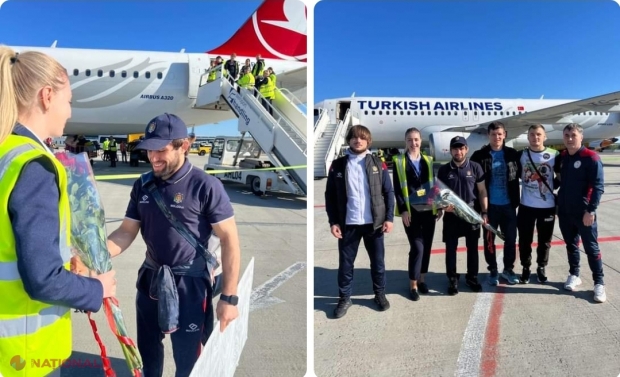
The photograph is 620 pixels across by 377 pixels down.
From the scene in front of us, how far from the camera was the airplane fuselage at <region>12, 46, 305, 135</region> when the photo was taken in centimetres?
1204

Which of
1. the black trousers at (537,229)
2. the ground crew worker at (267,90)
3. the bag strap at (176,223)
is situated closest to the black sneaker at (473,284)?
the black trousers at (537,229)

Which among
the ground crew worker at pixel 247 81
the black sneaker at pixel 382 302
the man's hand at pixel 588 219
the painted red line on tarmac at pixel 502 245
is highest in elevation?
the ground crew worker at pixel 247 81

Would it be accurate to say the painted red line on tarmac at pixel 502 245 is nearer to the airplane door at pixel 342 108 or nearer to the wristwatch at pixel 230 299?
the wristwatch at pixel 230 299

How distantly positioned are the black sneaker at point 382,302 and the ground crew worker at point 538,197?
1.48 meters

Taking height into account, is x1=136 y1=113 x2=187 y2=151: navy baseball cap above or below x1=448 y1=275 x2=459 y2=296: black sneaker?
above

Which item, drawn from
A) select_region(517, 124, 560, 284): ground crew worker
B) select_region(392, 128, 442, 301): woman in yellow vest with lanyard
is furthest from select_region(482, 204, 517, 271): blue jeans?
select_region(392, 128, 442, 301): woman in yellow vest with lanyard

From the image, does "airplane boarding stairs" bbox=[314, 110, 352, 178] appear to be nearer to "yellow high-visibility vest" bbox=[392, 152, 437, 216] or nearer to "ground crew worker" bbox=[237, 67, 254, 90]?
"ground crew worker" bbox=[237, 67, 254, 90]

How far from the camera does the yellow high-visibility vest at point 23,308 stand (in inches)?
43.7

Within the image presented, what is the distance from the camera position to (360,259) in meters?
4.61

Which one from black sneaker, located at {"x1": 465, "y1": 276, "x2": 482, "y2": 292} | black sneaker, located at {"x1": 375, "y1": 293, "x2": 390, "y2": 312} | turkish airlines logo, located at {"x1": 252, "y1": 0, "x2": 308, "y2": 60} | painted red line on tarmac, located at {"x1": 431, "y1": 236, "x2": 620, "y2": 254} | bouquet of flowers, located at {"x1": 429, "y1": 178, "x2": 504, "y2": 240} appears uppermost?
turkish airlines logo, located at {"x1": 252, "y1": 0, "x2": 308, "y2": 60}

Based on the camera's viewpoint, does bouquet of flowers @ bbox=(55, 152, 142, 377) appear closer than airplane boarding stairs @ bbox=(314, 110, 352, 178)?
Yes

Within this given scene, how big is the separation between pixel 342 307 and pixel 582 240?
224 cm

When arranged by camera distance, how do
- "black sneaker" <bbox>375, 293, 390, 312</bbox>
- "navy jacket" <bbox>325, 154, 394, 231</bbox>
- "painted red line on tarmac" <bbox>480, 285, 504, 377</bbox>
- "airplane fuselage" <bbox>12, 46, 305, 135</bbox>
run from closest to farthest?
"painted red line on tarmac" <bbox>480, 285, 504, 377</bbox> < "navy jacket" <bbox>325, 154, 394, 231</bbox> < "black sneaker" <bbox>375, 293, 390, 312</bbox> < "airplane fuselage" <bbox>12, 46, 305, 135</bbox>

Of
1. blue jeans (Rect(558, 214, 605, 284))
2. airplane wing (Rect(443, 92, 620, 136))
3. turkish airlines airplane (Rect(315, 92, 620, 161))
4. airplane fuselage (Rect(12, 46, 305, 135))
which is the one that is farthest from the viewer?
turkish airlines airplane (Rect(315, 92, 620, 161))
